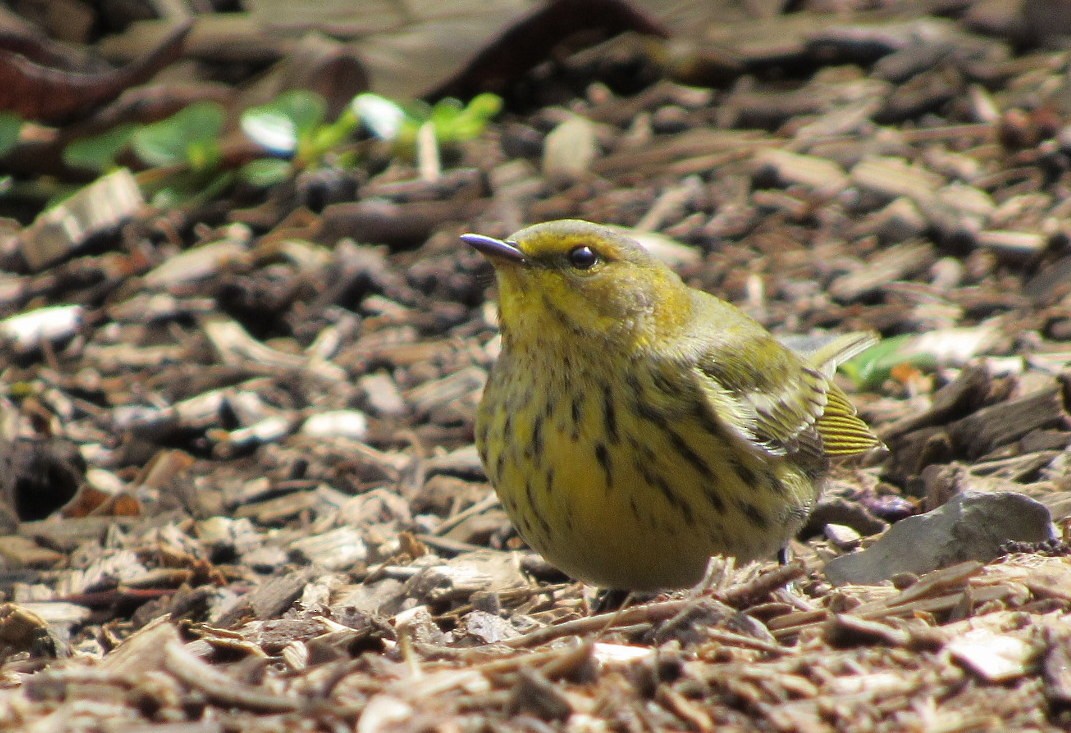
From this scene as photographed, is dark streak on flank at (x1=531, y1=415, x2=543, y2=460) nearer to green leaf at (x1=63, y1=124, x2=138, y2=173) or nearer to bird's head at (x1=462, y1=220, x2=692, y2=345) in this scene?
bird's head at (x1=462, y1=220, x2=692, y2=345)

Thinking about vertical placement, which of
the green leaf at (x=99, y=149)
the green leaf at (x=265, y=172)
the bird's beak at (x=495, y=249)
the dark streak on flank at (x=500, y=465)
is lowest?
the dark streak on flank at (x=500, y=465)

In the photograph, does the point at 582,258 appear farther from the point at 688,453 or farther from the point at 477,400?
the point at 477,400

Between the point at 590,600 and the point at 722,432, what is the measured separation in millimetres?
917

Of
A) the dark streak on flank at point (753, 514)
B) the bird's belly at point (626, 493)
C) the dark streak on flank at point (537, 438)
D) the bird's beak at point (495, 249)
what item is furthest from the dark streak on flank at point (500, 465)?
the dark streak on flank at point (753, 514)

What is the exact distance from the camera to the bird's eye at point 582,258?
448 centimetres

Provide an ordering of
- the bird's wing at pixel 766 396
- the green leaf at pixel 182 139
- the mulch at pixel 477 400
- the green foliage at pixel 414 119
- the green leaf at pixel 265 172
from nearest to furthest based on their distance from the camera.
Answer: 1. the mulch at pixel 477 400
2. the bird's wing at pixel 766 396
3. the green leaf at pixel 182 139
4. the green leaf at pixel 265 172
5. the green foliage at pixel 414 119

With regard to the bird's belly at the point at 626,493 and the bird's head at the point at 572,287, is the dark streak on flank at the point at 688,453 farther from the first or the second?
the bird's head at the point at 572,287

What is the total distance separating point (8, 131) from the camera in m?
7.03

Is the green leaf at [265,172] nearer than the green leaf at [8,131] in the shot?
No

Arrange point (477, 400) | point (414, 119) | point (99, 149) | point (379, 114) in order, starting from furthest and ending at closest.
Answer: point (414, 119) < point (379, 114) < point (99, 149) < point (477, 400)

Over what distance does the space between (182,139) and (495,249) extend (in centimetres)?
340

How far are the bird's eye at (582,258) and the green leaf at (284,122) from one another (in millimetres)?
3105

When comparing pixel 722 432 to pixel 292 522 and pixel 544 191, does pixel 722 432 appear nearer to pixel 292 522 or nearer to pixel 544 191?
pixel 292 522

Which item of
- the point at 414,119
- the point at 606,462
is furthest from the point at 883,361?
the point at 414,119
